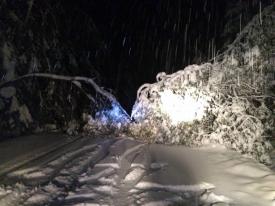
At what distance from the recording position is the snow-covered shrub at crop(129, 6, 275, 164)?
364 inches

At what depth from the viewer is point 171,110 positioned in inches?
404

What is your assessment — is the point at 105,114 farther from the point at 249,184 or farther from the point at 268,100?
the point at 249,184

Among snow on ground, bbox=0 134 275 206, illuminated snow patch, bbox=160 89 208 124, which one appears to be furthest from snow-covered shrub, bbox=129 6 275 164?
→ snow on ground, bbox=0 134 275 206

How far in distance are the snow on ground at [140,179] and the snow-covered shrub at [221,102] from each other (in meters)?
0.72

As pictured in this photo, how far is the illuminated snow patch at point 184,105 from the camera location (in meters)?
9.88

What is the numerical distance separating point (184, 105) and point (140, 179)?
3614 mm

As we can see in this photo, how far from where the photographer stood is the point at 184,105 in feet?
33.0

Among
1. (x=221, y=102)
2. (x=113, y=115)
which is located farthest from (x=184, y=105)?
(x=113, y=115)

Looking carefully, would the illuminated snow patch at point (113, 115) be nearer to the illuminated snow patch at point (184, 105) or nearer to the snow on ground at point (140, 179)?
the illuminated snow patch at point (184, 105)

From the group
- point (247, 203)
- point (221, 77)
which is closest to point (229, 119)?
point (221, 77)

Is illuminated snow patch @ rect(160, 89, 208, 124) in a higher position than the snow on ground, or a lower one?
higher

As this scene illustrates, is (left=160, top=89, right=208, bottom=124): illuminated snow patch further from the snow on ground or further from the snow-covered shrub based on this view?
the snow on ground

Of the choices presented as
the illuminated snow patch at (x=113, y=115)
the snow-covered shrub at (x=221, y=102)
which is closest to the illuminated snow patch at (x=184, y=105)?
the snow-covered shrub at (x=221, y=102)

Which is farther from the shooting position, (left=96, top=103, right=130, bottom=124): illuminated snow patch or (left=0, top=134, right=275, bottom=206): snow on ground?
(left=96, top=103, right=130, bottom=124): illuminated snow patch
